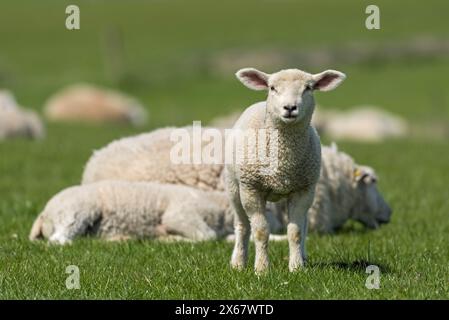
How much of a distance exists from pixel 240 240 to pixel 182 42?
38494 mm

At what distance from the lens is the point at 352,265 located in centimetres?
736

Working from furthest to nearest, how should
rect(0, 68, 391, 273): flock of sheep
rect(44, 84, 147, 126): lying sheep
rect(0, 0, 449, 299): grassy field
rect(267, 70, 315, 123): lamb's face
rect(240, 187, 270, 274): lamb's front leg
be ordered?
rect(44, 84, 147, 126): lying sheep
rect(240, 187, 270, 274): lamb's front leg
rect(0, 68, 391, 273): flock of sheep
rect(0, 0, 449, 299): grassy field
rect(267, 70, 315, 123): lamb's face

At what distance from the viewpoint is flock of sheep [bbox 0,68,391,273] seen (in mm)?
6816

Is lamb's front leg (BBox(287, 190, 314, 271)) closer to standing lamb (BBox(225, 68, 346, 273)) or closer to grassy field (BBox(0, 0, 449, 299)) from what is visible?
standing lamb (BBox(225, 68, 346, 273))

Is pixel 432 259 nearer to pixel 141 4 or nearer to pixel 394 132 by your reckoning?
pixel 394 132

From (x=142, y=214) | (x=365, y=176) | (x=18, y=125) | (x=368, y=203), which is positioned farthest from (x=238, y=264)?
(x=18, y=125)

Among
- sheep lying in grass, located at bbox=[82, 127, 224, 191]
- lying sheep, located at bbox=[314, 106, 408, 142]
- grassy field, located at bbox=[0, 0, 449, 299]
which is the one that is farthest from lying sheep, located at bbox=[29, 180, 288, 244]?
lying sheep, located at bbox=[314, 106, 408, 142]

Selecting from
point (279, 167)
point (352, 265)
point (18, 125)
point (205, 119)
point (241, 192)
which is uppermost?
point (279, 167)

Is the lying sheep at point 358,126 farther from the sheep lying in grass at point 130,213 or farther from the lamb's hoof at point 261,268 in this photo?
the lamb's hoof at point 261,268

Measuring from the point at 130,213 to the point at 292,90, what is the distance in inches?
127

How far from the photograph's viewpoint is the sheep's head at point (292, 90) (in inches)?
253

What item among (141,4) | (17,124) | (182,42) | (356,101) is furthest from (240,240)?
(141,4)

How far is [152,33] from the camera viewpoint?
49.4m

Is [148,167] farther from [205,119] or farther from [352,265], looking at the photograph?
[205,119]
